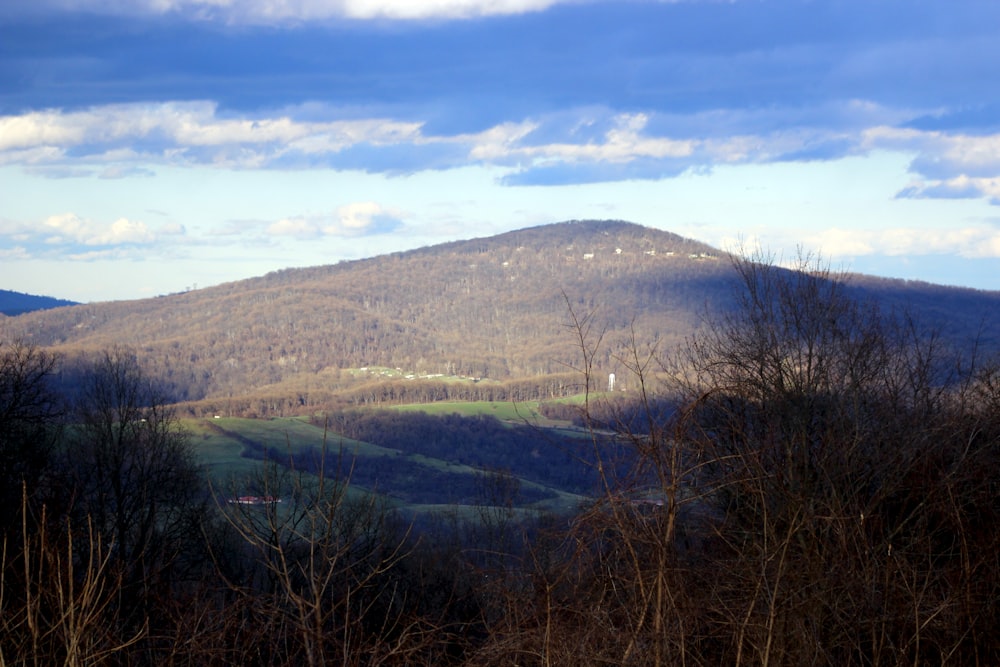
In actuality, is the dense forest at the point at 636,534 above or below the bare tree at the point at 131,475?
above

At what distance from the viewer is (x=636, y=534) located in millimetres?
5117

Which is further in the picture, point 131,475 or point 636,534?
point 131,475

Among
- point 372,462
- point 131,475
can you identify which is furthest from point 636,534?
point 372,462

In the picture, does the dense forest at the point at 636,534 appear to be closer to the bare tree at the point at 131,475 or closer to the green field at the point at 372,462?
the bare tree at the point at 131,475

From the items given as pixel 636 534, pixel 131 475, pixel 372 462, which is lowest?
pixel 372 462

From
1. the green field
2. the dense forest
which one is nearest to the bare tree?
the dense forest

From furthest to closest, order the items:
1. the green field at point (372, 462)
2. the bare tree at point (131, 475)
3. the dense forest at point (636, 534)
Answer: the green field at point (372, 462)
the bare tree at point (131, 475)
the dense forest at point (636, 534)

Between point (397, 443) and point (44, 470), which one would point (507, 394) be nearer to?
point (397, 443)

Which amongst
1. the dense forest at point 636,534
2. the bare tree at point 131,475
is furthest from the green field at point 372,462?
the bare tree at point 131,475

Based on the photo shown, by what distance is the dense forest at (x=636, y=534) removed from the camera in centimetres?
537

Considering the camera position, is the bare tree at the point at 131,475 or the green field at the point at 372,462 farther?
the green field at the point at 372,462

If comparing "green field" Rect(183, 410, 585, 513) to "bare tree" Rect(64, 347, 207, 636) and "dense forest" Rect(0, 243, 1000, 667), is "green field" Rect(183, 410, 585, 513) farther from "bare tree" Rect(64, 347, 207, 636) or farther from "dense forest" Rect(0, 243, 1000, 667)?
"bare tree" Rect(64, 347, 207, 636)

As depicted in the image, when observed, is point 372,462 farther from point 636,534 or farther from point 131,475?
point 636,534

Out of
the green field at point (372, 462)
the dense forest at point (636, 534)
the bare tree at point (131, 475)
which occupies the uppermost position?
the dense forest at point (636, 534)
